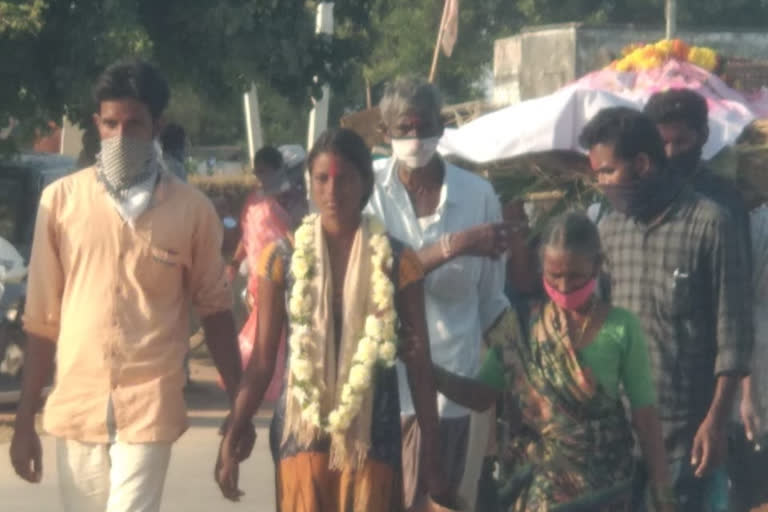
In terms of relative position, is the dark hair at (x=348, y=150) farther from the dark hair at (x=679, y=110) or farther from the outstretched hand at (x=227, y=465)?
the dark hair at (x=679, y=110)

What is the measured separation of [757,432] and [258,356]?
2369 mm

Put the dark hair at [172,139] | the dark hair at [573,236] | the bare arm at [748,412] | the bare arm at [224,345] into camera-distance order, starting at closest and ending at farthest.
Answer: the dark hair at [573,236] < the bare arm at [224,345] < the bare arm at [748,412] < the dark hair at [172,139]

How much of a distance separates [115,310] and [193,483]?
15.5ft

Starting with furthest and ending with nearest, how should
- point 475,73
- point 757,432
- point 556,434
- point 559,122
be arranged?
point 475,73
point 559,122
point 757,432
point 556,434

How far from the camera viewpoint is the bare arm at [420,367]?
5.08m

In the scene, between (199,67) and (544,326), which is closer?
(544,326)

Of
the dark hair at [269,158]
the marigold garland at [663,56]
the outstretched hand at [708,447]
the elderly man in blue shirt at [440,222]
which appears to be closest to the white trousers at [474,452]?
the elderly man in blue shirt at [440,222]

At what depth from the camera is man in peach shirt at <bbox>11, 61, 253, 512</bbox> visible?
5176 millimetres

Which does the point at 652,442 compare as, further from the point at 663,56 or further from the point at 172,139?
the point at 172,139

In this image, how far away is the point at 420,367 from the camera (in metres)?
5.11

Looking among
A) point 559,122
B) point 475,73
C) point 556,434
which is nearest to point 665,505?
point 556,434

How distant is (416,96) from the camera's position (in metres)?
6.13

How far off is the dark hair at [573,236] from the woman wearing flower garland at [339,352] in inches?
15.3

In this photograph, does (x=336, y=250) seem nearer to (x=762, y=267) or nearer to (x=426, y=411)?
(x=426, y=411)
